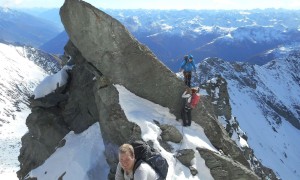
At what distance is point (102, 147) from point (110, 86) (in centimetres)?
483

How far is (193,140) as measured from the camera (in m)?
24.7

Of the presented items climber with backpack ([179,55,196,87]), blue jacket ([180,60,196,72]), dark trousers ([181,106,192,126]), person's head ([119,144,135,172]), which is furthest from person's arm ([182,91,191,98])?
person's head ([119,144,135,172])

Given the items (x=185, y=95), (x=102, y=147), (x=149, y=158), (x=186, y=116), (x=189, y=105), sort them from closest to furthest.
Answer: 1. (x=149, y=158)
2. (x=189, y=105)
3. (x=186, y=116)
4. (x=185, y=95)
5. (x=102, y=147)

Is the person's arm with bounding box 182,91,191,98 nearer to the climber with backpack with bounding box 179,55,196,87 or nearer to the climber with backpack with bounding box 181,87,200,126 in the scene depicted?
the climber with backpack with bounding box 181,87,200,126

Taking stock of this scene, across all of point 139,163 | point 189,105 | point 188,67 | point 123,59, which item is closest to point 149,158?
point 139,163

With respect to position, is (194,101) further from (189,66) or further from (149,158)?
(149,158)

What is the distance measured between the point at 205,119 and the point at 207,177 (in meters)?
5.58

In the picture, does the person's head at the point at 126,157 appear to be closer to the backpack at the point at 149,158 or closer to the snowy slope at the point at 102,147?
the backpack at the point at 149,158

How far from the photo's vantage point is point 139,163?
10398 millimetres

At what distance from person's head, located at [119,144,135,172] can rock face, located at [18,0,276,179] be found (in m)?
13.0

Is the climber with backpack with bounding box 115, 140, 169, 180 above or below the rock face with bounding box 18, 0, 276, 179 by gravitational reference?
above

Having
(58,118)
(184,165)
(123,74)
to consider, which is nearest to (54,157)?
(58,118)

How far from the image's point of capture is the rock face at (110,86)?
2659 cm

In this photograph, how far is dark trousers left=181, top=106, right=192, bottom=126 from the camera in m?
25.9
